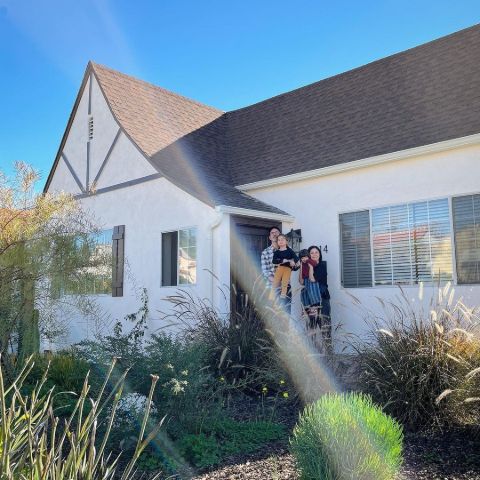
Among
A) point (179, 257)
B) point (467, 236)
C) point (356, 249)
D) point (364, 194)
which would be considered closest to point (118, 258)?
point (179, 257)

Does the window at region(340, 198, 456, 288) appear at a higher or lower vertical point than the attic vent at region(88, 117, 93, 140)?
lower

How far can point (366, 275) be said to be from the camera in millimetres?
9477

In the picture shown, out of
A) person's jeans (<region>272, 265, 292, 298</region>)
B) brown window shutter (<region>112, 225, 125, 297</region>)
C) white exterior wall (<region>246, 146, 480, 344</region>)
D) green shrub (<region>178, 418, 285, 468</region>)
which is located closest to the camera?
green shrub (<region>178, 418, 285, 468</region>)

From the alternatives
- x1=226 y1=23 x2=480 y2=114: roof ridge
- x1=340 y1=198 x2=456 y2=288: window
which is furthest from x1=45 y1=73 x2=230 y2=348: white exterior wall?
x1=226 y1=23 x2=480 y2=114: roof ridge

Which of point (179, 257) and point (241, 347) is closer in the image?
point (241, 347)

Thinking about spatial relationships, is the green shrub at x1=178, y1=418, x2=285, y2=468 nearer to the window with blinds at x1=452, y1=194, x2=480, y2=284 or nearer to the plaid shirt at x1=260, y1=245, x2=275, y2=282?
the plaid shirt at x1=260, y1=245, x2=275, y2=282

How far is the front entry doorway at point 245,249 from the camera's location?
33.0 ft

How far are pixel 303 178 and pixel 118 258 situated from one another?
456cm

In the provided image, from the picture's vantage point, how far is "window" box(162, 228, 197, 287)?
10.7 metres

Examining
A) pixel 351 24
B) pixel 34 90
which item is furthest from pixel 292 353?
pixel 34 90

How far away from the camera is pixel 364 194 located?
380 inches

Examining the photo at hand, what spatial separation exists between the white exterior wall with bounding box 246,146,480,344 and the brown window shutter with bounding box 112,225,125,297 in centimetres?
345

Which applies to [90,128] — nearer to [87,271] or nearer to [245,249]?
[245,249]

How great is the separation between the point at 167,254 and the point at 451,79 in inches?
248
